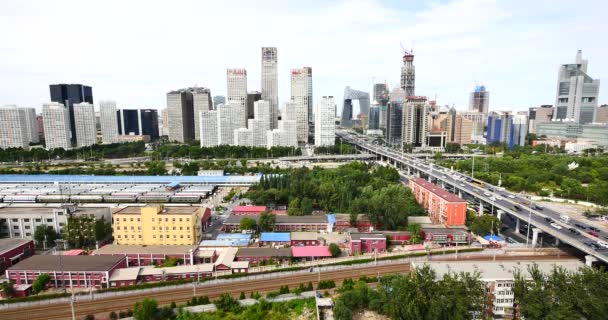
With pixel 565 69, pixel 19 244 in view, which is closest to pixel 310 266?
pixel 19 244

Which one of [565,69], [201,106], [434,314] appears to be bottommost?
[434,314]

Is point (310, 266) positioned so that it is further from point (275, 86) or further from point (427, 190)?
point (275, 86)

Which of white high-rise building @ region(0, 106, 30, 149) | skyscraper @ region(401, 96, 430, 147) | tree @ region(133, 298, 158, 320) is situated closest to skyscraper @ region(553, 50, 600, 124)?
skyscraper @ region(401, 96, 430, 147)

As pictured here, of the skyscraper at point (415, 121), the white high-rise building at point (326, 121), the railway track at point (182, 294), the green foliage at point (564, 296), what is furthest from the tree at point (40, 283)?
the skyscraper at point (415, 121)

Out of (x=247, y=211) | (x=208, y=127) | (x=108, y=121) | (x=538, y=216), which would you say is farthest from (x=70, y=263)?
(x=108, y=121)

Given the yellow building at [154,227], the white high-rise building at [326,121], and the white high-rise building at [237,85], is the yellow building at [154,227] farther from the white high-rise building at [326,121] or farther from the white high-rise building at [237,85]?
the white high-rise building at [237,85]

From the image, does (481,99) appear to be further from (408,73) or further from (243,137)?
(243,137)
